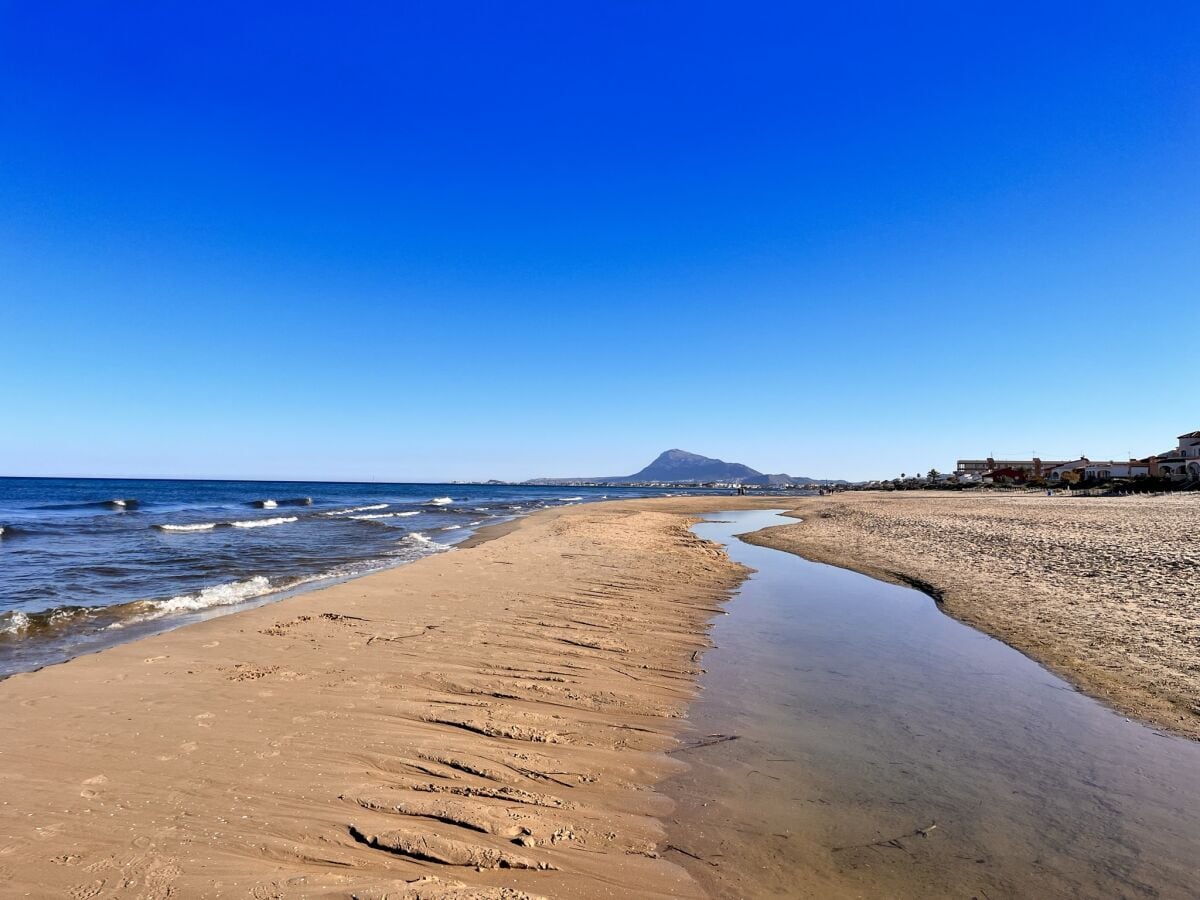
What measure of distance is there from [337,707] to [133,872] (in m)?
2.87

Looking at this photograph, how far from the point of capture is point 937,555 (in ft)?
63.8

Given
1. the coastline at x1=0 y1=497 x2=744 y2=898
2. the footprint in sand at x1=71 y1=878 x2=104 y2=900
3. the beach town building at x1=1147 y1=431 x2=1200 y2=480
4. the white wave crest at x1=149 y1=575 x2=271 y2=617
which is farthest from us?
the beach town building at x1=1147 y1=431 x2=1200 y2=480

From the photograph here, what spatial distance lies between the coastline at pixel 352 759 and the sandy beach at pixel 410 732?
23 mm

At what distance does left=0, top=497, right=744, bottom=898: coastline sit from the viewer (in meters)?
3.96

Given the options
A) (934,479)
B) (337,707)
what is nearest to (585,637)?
(337,707)

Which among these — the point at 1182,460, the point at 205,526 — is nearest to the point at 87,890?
the point at 205,526

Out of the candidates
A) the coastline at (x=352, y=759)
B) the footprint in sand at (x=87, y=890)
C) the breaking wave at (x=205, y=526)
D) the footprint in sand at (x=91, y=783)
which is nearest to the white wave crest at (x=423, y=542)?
the breaking wave at (x=205, y=526)

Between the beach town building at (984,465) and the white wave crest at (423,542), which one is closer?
the white wave crest at (423,542)

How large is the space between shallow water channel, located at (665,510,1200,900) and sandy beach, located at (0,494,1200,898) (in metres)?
0.45

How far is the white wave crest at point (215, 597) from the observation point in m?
12.7

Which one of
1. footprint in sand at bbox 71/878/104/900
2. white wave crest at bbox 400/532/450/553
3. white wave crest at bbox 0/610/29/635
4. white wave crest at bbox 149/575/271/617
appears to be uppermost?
footprint in sand at bbox 71/878/104/900

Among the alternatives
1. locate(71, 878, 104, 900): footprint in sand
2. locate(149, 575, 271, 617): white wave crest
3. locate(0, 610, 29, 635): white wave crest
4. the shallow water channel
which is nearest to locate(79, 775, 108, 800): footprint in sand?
locate(71, 878, 104, 900): footprint in sand

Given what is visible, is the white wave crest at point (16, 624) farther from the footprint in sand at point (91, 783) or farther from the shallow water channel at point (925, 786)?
the shallow water channel at point (925, 786)

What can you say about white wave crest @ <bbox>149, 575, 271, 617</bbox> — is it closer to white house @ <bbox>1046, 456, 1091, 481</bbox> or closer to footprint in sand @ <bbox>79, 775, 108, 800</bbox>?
footprint in sand @ <bbox>79, 775, 108, 800</bbox>
